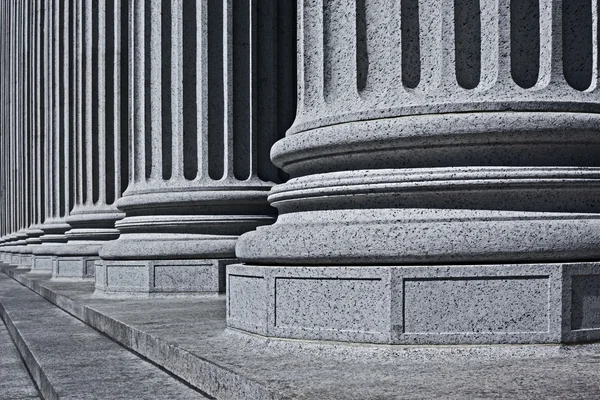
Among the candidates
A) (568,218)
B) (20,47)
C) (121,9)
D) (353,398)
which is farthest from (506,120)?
(20,47)

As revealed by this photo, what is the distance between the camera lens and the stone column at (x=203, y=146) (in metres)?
22.5

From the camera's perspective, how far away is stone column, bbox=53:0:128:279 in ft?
103

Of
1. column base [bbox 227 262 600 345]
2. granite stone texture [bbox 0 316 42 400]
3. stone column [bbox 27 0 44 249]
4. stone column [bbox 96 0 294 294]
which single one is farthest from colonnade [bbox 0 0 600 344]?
stone column [bbox 27 0 44 249]

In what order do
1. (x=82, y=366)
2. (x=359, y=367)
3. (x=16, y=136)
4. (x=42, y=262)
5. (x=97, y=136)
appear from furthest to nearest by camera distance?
(x=16, y=136)
(x=42, y=262)
(x=97, y=136)
(x=82, y=366)
(x=359, y=367)

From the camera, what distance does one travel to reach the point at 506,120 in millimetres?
11352

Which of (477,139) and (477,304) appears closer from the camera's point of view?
(477,304)

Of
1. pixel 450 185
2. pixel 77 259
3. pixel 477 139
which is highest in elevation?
pixel 477 139

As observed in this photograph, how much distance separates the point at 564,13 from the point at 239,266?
20.3 feet

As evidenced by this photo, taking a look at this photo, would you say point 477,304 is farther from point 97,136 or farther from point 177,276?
point 97,136

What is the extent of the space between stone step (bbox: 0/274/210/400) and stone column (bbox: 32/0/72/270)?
22067 millimetres

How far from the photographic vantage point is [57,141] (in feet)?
146

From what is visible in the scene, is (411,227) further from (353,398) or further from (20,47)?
(20,47)

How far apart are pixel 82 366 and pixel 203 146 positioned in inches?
406

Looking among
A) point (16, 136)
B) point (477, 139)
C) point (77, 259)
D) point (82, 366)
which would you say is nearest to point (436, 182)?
point (477, 139)
